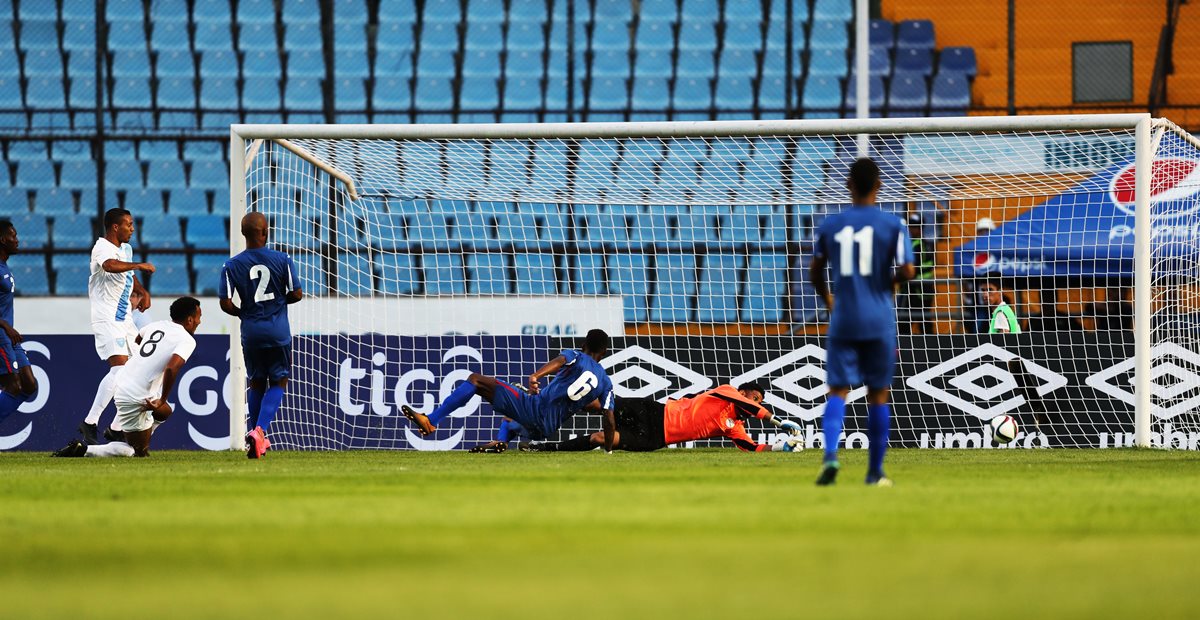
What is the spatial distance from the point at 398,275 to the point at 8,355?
488 centimetres

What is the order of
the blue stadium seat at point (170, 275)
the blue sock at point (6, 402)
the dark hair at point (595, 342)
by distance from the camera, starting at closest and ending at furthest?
the blue sock at point (6, 402)
the dark hair at point (595, 342)
the blue stadium seat at point (170, 275)

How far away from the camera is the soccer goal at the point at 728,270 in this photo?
1303 cm

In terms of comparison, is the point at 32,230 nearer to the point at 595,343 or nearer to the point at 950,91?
the point at 595,343

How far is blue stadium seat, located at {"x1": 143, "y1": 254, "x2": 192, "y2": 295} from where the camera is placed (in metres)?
18.6

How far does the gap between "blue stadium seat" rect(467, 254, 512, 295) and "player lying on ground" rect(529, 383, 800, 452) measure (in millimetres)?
3680

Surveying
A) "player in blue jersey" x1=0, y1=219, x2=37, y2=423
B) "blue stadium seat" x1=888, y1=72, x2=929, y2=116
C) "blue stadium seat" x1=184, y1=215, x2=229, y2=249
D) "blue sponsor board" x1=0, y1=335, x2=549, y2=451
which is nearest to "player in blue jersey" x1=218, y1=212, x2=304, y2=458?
"player in blue jersey" x1=0, y1=219, x2=37, y2=423

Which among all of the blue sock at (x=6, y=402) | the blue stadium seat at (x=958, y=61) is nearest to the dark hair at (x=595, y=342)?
the blue sock at (x=6, y=402)

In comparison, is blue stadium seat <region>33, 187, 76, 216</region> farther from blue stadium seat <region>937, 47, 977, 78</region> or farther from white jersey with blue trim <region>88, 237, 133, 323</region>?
blue stadium seat <region>937, 47, 977, 78</region>

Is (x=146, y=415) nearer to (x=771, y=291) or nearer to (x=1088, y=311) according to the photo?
(x=771, y=291)

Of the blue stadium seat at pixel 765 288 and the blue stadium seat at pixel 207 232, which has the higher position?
the blue stadium seat at pixel 207 232

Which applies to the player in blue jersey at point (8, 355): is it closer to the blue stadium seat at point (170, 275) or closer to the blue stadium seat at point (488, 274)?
the blue stadium seat at point (488, 274)

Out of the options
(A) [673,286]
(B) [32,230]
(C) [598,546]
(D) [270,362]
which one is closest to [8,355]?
(D) [270,362]

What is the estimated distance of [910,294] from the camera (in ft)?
49.1

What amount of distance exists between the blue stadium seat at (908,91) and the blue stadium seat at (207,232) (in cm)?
891
